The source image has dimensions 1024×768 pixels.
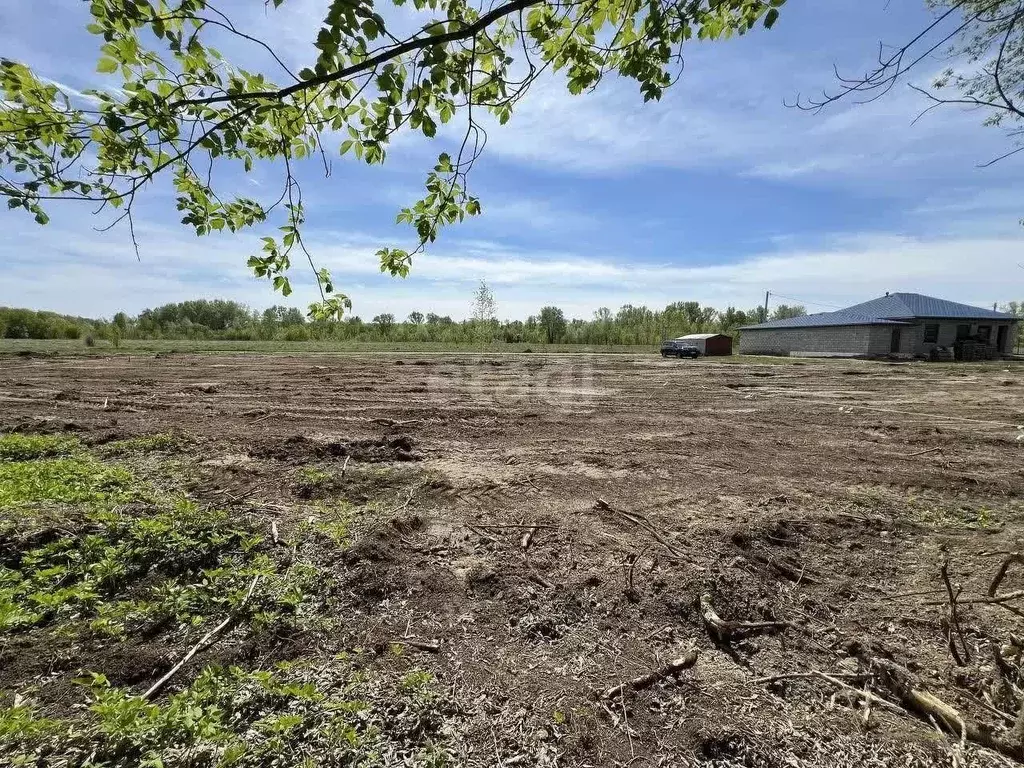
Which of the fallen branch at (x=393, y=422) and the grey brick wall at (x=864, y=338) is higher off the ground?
the grey brick wall at (x=864, y=338)

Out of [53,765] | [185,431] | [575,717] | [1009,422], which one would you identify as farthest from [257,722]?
[1009,422]

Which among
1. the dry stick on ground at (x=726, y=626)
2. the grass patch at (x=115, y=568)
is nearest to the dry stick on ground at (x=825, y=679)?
the dry stick on ground at (x=726, y=626)

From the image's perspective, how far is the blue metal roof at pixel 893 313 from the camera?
93.6 feet

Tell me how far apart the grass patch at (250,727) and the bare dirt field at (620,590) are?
28 millimetres

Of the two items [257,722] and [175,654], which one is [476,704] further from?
[175,654]

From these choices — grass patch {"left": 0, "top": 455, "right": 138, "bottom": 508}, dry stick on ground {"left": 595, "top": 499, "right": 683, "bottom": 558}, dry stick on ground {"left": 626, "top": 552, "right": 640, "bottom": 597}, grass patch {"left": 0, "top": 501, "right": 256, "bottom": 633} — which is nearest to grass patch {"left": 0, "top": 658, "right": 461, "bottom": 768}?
grass patch {"left": 0, "top": 501, "right": 256, "bottom": 633}

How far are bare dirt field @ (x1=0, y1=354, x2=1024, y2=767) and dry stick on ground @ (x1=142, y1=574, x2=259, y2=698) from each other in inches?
1.0

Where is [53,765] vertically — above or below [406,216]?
below

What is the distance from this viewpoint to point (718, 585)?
8.17 feet

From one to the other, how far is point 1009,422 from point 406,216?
9.83 meters

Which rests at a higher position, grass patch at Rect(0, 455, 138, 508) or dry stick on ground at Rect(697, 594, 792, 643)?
grass patch at Rect(0, 455, 138, 508)

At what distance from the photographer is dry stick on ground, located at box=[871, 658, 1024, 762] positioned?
1.52 metres

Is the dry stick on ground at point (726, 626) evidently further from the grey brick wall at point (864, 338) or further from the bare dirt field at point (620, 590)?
the grey brick wall at point (864, 338)

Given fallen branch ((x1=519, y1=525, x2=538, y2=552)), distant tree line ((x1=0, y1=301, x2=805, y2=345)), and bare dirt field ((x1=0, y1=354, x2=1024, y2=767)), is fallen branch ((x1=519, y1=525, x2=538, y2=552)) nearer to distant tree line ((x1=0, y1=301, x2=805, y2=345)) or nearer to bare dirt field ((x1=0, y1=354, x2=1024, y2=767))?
bare dirt field ((x1=0, y1=354, x2=1024, y2=767))
